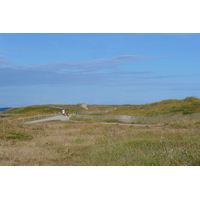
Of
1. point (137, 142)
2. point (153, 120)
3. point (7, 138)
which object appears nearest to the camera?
point (137, 142)

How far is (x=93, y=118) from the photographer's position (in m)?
56.9

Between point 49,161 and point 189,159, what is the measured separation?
5.58m

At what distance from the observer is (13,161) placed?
37.2 ft

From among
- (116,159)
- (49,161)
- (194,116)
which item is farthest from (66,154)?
(194,116)

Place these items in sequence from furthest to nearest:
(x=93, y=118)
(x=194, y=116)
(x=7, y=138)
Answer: (x=93, y=118) → (x=194, y=116) → (x=7, y=138)

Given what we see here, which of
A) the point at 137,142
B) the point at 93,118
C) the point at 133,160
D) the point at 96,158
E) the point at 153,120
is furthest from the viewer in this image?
the point at 93,118

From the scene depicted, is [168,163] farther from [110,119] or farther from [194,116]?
[110,119]

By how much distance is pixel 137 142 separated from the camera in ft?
51.6

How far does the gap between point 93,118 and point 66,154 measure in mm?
43272

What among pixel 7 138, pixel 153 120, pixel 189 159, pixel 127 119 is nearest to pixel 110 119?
pixel 127 119

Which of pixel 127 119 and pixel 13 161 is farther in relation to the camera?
pixel 127 119

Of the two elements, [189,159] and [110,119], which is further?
[110,119]

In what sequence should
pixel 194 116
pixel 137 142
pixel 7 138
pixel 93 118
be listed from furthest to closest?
pixel 93 118
pixel 194 116
pixel 7 138
pixel 137 142

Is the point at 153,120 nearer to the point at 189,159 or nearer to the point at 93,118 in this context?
the point at 93,118
